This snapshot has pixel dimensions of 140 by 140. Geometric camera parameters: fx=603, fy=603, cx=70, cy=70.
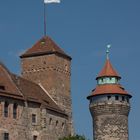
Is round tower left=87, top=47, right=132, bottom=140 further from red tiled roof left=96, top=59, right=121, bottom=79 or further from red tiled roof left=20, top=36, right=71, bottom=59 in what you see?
red tiled roof left=20, top=36, right=71, bottom=59

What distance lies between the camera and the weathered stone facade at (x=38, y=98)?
192 ft

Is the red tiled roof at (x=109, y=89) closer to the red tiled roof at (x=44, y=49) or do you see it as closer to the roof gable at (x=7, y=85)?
the red tiled roof at (x=44, y=49)

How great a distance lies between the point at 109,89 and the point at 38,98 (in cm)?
873

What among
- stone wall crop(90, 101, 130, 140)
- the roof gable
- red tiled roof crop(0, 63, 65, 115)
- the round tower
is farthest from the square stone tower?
the roof gable

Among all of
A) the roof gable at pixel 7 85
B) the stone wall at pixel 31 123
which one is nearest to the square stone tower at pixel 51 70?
the stone wall at pixel 31 123

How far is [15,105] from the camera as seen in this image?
194 ft

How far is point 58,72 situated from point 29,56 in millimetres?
4110

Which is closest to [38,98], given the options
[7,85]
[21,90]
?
[21,90]

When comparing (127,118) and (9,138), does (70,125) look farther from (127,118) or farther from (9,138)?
(9,138)

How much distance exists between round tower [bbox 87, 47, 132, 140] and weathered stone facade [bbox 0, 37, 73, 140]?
391 cm

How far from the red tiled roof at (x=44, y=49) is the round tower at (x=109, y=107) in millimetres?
6452

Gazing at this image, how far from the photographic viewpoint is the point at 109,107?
67.2m

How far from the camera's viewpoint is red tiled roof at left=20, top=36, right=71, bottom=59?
72.6 metres

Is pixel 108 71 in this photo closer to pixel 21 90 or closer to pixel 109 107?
pixel 109 107
